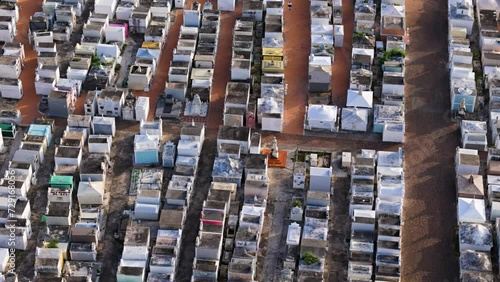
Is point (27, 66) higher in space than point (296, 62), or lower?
lower

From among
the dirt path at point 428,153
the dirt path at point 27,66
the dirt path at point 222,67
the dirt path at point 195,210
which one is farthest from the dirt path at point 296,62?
the dirt path at point 27,66

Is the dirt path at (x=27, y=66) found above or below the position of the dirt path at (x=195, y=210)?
above

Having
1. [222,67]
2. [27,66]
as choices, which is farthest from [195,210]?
[27,66]

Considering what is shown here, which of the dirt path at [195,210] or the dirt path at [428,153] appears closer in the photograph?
the dirt path at [195,210]

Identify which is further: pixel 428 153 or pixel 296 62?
pixel 296 62

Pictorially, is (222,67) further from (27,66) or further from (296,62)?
(27,66)

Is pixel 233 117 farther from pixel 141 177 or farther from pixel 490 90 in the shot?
pixel 490 90

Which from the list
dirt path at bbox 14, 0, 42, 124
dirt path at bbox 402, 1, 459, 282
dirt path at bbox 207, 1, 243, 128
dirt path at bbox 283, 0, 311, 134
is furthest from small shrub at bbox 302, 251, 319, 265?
dirt path at bbox 14, 0, 42, 124

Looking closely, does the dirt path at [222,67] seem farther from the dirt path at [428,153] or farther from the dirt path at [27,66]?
the dirt path at [428,153]

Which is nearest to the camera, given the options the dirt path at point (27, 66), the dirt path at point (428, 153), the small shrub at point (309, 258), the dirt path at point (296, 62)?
the small shrub at point (309, 258)

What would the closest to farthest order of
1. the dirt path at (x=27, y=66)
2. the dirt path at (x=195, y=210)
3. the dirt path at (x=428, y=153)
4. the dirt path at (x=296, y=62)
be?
the dirt path at (x=195, y=210)
the dirt path at (x=428, y=153)
the dirt path at (x=296, y=62)
the dirt path at (x=27, y=66)

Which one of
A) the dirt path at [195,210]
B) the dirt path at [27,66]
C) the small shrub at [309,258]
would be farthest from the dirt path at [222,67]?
the small shrub at [309,258]
